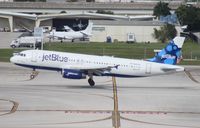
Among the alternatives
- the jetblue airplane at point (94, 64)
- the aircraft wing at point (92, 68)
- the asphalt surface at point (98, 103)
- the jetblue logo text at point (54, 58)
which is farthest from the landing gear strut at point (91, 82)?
the jetblue logo text at point (54, 58)

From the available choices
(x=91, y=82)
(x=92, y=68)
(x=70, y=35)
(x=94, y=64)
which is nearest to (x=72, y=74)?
(x=92, y=68)

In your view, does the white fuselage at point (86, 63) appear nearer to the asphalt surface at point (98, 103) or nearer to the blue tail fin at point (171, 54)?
the blue tail fin at point (171, 54)

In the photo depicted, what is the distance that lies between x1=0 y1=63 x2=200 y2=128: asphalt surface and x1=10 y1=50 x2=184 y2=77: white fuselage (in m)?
1.51

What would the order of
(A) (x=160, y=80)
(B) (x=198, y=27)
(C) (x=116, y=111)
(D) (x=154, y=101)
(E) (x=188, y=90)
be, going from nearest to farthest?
1. (C) (x=116, y=111)
2. (D) (x=154, y=101)
3. (E) (x=188, y=90)
4. (A) (x=160, y=80)
5. (B) (x=198, y=27)

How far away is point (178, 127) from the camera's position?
33.5 metres

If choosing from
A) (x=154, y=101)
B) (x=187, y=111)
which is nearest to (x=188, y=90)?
(x=154, y=101)

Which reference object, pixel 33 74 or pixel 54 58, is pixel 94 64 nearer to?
pixel 54 58

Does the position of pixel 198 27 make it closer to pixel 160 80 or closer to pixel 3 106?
pixel 160 80

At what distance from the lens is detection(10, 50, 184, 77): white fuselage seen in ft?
178

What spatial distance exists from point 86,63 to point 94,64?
2.28 ft

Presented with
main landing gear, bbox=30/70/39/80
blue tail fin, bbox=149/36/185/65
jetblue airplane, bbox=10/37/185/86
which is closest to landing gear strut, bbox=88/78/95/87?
jetblue airplane, bbox=10/37/185/86

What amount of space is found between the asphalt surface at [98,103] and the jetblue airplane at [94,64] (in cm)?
136

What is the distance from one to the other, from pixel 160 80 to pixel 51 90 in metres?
16.8

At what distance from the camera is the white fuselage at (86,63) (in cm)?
5428
